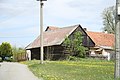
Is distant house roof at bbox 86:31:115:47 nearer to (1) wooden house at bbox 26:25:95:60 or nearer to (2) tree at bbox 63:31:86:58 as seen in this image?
(1) wooden house at bbox 26:25:95:60

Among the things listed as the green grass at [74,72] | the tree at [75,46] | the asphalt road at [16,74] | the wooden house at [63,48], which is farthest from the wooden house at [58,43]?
the asphalt road at [16,74]

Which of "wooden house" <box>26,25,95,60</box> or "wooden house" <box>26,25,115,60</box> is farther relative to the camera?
"wooden house" <box>26,25,115,60</box>

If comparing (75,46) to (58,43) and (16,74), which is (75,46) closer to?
(58,43)

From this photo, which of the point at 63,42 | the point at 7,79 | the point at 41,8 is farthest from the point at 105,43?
the point at 7,79

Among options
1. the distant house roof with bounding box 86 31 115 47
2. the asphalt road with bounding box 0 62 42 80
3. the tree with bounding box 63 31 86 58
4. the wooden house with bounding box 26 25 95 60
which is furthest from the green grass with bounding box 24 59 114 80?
the distant house roof with bounding box 86 31 115 47

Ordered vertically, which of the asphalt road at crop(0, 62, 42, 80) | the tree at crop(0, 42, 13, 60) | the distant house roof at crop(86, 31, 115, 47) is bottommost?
the tree at crop(0, 42, 13, 60)

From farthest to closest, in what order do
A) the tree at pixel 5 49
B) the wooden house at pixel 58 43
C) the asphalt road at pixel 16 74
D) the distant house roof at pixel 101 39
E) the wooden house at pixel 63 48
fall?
1. the tree at pixel 5 49
2. the distant house roof at pixel 101 39
3. the wooden house at pixel 63 48
4. the wooden house at pixel 58 43
5. the asphalt road at pixel 16 74

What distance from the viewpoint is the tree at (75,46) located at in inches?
2298

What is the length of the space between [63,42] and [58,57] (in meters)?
4.73

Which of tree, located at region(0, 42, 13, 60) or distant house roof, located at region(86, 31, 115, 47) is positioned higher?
distant house roof, located at region(86, 31, 115, 47)

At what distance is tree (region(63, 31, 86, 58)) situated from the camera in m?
58.4

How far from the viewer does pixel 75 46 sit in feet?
193

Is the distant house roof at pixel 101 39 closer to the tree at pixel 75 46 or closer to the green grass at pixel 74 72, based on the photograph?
the tree at pixel 75 46

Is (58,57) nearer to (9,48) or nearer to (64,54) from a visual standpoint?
(64,54)
